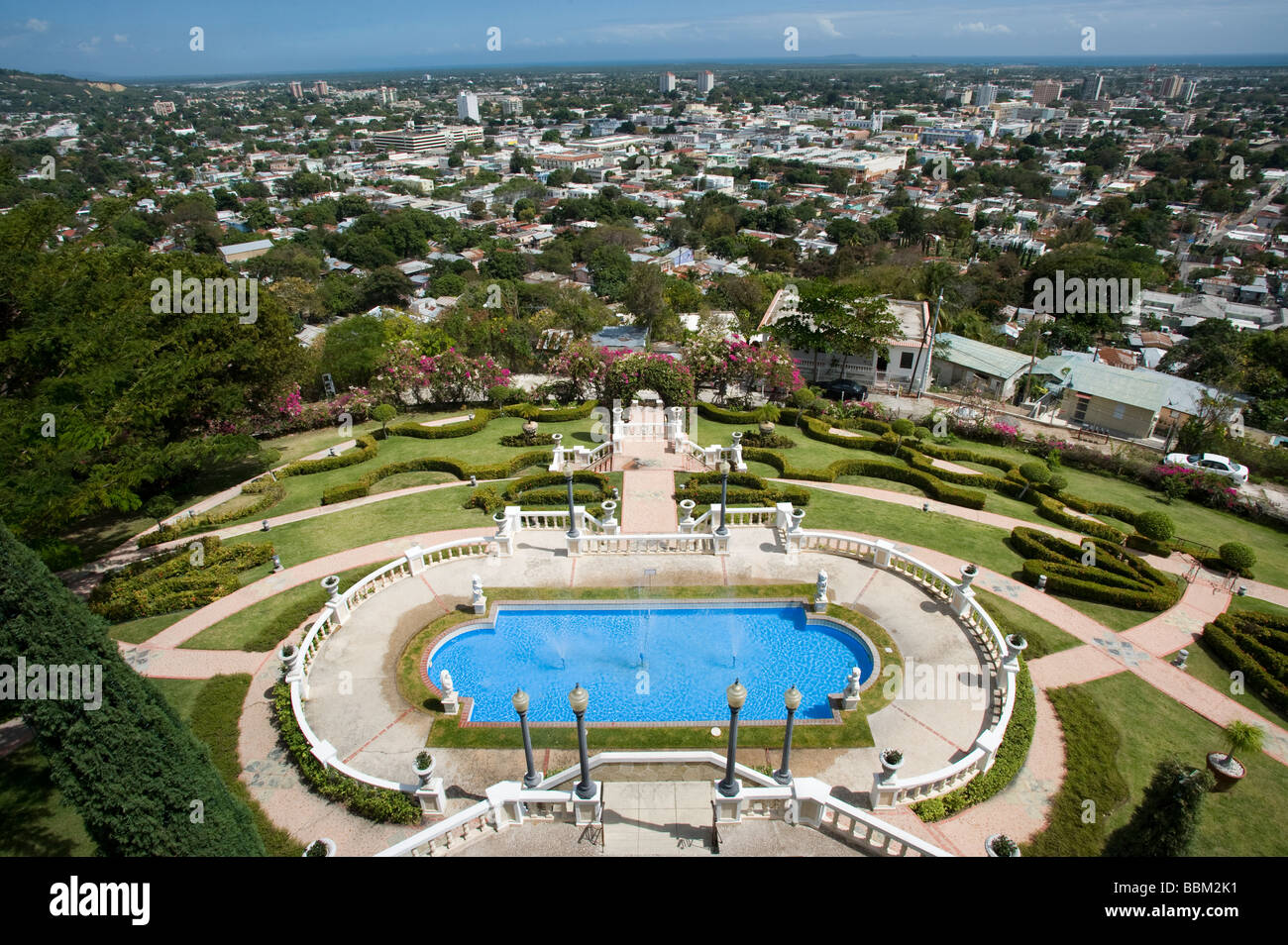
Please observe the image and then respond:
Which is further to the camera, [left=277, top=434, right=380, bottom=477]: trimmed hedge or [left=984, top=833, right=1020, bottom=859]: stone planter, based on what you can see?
[left=277, top=434, right=380, bottom=477]: trimmed hedge

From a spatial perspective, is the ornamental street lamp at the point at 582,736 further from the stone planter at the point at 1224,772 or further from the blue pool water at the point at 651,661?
the stone planter at the point at 1224,772

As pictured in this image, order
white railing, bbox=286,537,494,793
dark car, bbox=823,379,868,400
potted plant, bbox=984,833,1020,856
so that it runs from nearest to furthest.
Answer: potted plant, bbox=984,833,1020,856, white railing, bbox=286,537,494,793, dark car, bbox=823,379,868,400

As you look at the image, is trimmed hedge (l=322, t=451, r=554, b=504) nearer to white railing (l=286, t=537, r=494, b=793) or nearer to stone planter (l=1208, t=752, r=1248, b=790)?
white railing (l=286, t=537, r=494, b=793)

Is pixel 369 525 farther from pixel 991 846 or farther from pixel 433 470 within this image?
pixel 991 846

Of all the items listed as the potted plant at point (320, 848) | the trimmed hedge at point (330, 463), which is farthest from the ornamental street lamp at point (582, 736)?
the trimmed hedge at point (330, 463)

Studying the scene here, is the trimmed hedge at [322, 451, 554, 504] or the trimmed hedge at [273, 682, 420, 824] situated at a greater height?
the trimmed hedge at [322, 451, 554, 504]

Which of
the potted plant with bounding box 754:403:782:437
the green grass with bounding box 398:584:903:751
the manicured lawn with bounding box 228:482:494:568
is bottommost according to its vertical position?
the green grass with bounding box 398:584:903:751

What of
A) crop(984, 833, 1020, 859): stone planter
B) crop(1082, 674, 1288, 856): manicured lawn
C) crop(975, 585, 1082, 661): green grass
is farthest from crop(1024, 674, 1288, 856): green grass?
crop(975, 585, 1082, 661): green grass
